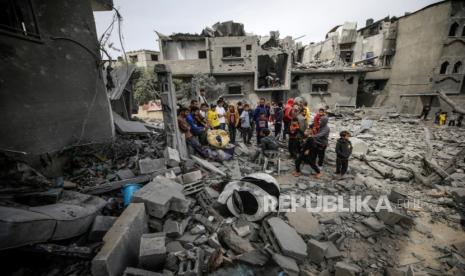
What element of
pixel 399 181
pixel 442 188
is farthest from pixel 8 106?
pixel 442 188

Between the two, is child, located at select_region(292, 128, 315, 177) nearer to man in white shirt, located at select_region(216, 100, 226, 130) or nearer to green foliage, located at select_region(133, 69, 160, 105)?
man in white shirt, located at select_region(216, 100, 226, 130)

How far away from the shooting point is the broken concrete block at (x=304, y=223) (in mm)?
3608

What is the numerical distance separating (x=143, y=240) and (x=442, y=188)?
25.9 ft

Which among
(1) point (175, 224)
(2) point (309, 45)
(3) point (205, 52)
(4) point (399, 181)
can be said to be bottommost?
(4) point (399, 181)

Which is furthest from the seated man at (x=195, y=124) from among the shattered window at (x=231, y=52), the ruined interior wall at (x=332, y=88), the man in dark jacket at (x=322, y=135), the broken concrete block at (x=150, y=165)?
the ruined interior wall at (x=332, y=88)

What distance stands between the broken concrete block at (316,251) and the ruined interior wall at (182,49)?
19.9 meters

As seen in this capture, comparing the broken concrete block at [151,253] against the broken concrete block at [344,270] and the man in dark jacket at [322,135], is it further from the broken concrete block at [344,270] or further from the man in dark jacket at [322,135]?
the man in dark jacket at [322,135]

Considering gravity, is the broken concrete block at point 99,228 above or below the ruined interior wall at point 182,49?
below

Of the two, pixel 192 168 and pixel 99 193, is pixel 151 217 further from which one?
pixel 192 168

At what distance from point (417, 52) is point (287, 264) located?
2768cm

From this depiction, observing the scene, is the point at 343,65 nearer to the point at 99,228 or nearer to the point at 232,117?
the point at 232,117

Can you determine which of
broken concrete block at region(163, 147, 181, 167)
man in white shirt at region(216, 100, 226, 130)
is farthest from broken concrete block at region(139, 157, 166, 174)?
man in white shirt at region(216, 100, 226, 130)

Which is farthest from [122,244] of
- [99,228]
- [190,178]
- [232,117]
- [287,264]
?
[232,117]

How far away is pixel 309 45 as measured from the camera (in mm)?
29062
